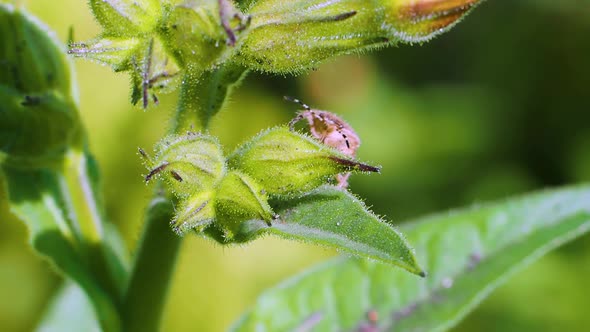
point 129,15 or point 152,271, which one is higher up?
point 129,15

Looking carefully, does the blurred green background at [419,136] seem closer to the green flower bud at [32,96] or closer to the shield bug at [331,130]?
the green flower bud at [32,96]

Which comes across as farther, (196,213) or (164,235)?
(164,235)

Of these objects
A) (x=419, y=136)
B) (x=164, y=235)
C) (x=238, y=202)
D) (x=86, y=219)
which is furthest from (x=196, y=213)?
(x=419, y=136)

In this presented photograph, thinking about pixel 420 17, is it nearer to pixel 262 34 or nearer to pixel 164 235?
pixel 262 34

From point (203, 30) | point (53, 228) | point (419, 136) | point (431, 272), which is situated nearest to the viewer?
point (203, 30)

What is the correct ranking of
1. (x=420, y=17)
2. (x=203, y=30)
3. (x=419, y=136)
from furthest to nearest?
(x=419, y=136) < (x=420, y=17) < (x=203, y=30)

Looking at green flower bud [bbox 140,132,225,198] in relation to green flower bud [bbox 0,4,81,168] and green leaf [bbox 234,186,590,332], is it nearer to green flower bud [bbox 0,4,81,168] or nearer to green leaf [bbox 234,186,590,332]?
green flower bud [bbox 0,4,81,168]

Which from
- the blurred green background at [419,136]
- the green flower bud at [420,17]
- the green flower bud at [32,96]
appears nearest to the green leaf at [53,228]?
the green flower bud at [32,96]

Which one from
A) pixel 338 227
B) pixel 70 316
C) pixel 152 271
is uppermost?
pixel 70 316

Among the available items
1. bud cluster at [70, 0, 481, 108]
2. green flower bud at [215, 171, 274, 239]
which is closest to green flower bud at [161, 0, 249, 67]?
bud cluster at [70, 0, 481, 108]
